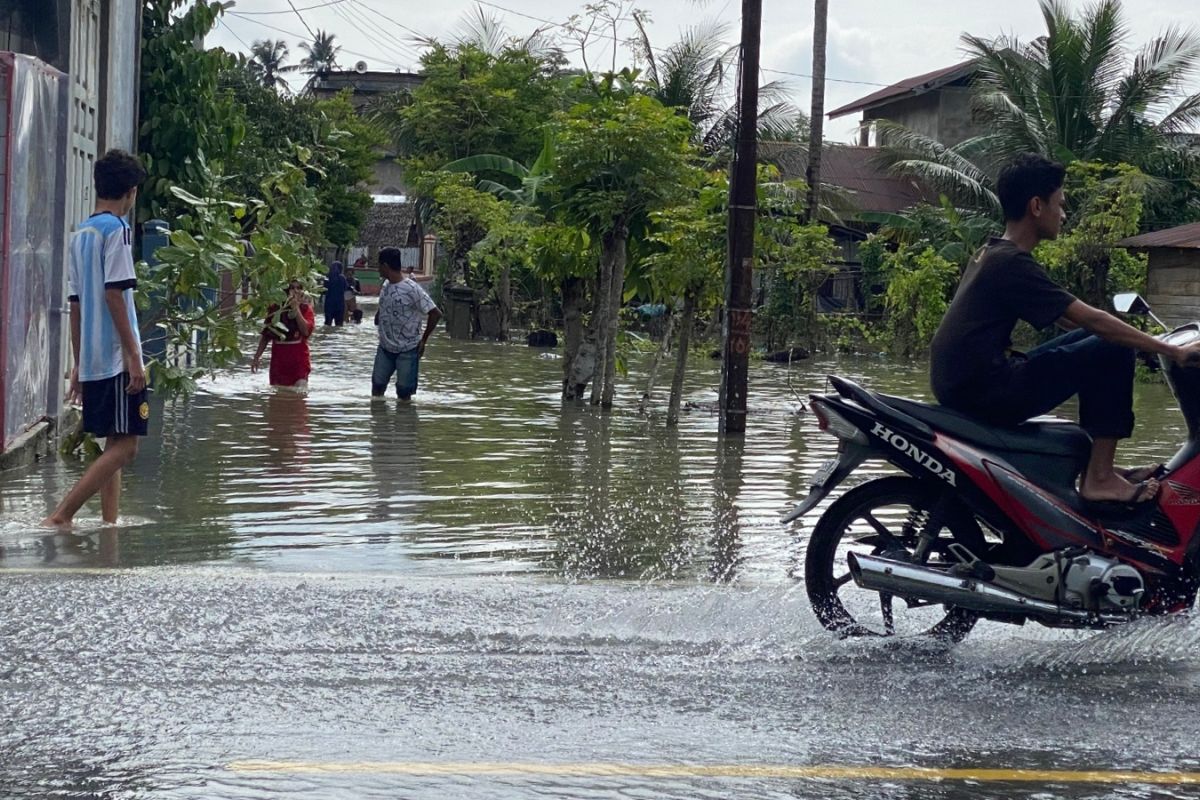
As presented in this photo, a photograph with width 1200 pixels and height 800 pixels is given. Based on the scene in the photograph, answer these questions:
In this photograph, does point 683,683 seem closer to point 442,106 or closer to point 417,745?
point 417,745

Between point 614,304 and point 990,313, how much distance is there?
10.9m

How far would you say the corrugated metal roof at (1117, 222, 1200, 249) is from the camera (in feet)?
94.5

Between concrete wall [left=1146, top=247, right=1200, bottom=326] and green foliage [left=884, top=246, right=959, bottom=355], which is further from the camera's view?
green foliage [left=884, top=246, right=959, bottom=355]

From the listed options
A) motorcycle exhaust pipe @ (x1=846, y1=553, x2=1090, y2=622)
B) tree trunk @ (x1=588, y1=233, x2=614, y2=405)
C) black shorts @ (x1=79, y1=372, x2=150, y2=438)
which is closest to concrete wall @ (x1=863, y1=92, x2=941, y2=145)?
tree trunk @ (x1=588, y1=233, x2=614, y2=405)

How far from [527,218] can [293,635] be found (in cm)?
1726

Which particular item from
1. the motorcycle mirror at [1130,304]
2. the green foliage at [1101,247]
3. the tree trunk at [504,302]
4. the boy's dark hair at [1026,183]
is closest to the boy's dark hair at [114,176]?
the boy's dark hair at [1026,183]

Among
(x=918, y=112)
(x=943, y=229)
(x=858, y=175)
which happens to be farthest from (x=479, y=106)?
(x=918, y=112)

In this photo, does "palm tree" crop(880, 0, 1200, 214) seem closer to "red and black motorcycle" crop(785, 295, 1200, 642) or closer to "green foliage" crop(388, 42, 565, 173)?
"green foliage" crop(388, 42, 565, 173)

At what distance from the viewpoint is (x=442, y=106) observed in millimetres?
44344

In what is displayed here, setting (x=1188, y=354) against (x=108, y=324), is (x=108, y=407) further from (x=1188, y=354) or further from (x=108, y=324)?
(x=1188, y=354)

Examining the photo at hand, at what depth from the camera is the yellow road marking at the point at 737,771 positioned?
461 centimetres

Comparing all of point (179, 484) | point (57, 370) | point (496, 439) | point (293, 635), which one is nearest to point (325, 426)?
point (496, 439)

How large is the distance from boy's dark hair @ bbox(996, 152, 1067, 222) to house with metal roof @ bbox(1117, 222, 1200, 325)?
24.0 meters

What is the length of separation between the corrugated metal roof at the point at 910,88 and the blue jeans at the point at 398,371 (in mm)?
31825
